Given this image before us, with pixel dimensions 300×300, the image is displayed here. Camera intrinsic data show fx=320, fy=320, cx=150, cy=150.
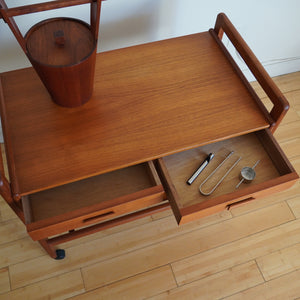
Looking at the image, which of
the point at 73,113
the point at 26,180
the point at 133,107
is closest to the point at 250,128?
the point at 133,107

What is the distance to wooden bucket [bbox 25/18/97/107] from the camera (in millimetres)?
823

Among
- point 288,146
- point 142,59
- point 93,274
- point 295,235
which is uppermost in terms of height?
point 142,59

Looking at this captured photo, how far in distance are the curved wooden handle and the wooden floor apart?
22.5 inches

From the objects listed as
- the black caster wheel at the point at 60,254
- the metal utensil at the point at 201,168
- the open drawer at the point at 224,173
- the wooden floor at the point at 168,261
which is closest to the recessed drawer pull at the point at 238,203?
the open drawer at the point at 224,173

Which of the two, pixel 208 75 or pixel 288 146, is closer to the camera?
pixel 208 75

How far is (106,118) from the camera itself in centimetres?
99

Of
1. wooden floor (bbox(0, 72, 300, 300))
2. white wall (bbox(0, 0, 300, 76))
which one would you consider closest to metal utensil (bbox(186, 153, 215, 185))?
wooden floor (bbox(0, 72, 300, 300))

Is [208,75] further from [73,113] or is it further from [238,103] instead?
[73,113]

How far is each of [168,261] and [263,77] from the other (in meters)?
0.82

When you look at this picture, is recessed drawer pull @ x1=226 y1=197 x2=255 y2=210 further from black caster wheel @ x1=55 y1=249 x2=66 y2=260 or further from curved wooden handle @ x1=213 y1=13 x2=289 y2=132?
black caster wheel @ x1=55 y1=249 x2=66 y2=260

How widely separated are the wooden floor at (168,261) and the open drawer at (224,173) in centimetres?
42

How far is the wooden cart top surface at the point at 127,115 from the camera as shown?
35.7 inches

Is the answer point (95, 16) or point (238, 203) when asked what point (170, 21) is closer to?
point (95, 16)

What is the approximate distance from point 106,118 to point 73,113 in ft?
0.34
